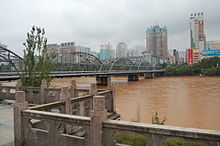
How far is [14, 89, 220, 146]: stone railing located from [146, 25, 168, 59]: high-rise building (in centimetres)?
18462

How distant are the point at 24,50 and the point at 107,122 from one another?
13.0 metres

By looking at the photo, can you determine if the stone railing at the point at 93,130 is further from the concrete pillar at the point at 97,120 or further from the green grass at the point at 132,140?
the green grass at the point at 132,140

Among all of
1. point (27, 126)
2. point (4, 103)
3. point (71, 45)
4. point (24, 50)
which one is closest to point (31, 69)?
point (24, 50)

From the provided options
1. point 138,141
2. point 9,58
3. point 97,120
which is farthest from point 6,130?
point 9,58

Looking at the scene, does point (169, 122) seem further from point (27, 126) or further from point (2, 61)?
point (2, 61)

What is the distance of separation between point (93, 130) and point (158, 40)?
610 ft

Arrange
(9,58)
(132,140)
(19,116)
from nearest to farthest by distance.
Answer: (19,116)
(132,140)
(9,58)

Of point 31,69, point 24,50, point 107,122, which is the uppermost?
point 24,50

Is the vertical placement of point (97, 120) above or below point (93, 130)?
above

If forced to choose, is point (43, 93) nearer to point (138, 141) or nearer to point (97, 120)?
point (138, 141)

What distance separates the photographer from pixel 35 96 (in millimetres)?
13133

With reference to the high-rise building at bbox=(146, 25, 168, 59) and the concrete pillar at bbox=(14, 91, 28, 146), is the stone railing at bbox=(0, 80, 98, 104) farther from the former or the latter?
the high-rise building at bbox=(146, 25, 168, 59)

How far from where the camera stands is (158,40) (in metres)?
182

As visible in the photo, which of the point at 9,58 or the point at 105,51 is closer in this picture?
the point at 9,58
